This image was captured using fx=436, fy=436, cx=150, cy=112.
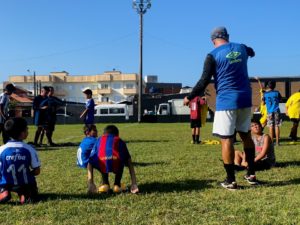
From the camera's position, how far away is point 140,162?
8430 mm

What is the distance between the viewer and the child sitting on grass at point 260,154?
7051 millimetres

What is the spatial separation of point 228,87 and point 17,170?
2.74m

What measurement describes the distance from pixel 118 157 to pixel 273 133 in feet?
24.0

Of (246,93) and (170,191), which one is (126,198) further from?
(246,93)

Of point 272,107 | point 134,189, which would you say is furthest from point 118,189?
point 272,107

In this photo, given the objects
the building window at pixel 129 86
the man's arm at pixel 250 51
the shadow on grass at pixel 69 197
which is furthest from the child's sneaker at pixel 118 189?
the building window at pixel 129 86

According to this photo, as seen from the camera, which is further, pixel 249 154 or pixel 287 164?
pixel 287 164

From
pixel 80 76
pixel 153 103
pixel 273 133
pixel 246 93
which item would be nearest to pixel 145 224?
pixel 246 93

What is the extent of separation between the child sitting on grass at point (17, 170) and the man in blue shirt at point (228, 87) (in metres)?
2.30

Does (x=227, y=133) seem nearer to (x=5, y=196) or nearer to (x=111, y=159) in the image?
(x=111, y=159)

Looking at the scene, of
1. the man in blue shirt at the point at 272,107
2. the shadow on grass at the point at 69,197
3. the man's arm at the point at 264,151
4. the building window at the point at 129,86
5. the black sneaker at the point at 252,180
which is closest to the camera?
the shadow on grass at the point at 69,197

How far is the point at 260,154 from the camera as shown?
23.2ft

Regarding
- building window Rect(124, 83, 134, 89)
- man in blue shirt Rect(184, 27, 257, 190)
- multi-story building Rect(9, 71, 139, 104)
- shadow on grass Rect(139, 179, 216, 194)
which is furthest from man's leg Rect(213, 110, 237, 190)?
building window Rect(124, 83, 134, 89)

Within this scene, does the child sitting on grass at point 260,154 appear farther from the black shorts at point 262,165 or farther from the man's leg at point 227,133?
the man's leg at point 227,133
